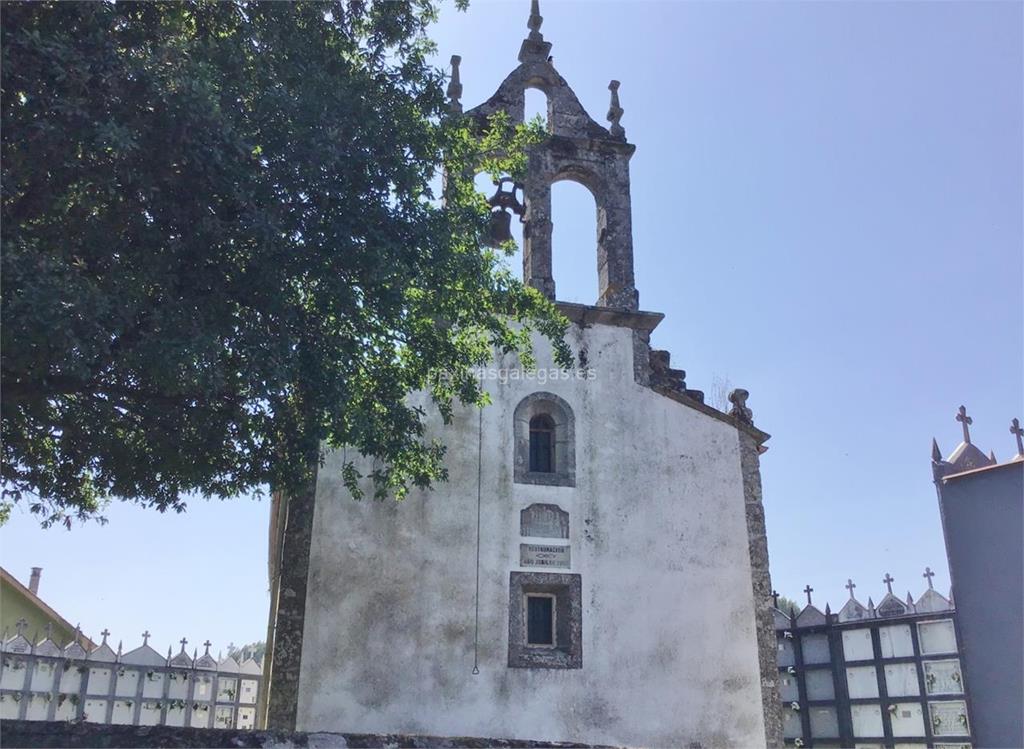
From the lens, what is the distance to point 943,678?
10.8 meters

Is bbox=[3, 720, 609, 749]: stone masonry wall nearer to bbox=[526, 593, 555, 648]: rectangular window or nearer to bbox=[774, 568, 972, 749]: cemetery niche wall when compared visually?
bbox=[526, 593, 555, 648]: rectangular window

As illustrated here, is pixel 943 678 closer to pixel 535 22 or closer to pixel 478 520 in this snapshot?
pixel 478 520

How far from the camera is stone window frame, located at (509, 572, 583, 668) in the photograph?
1131cm

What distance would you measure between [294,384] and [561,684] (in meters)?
5.47

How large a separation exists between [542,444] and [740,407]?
301cm

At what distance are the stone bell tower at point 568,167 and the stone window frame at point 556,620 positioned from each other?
13.2ft

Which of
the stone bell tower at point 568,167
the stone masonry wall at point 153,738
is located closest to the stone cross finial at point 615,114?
the stone bell tower at point 568,167

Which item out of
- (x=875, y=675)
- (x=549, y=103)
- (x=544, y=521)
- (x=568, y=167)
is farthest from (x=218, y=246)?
(x=875, y=675)

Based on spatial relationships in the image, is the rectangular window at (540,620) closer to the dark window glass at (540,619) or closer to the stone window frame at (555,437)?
the dark window glass at (540,619)

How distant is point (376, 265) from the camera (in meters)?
7.98

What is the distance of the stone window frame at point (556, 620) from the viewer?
37.1ft

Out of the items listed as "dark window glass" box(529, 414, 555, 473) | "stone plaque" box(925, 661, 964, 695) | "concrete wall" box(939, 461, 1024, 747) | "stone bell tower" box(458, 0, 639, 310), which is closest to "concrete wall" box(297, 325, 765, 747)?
"dark window glass" box(529, 414, 555, 473)

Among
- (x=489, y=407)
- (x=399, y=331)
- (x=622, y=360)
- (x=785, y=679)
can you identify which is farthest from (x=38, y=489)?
(x=785, y=679)

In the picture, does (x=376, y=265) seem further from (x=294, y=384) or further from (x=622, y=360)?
(x=622, y=360)
